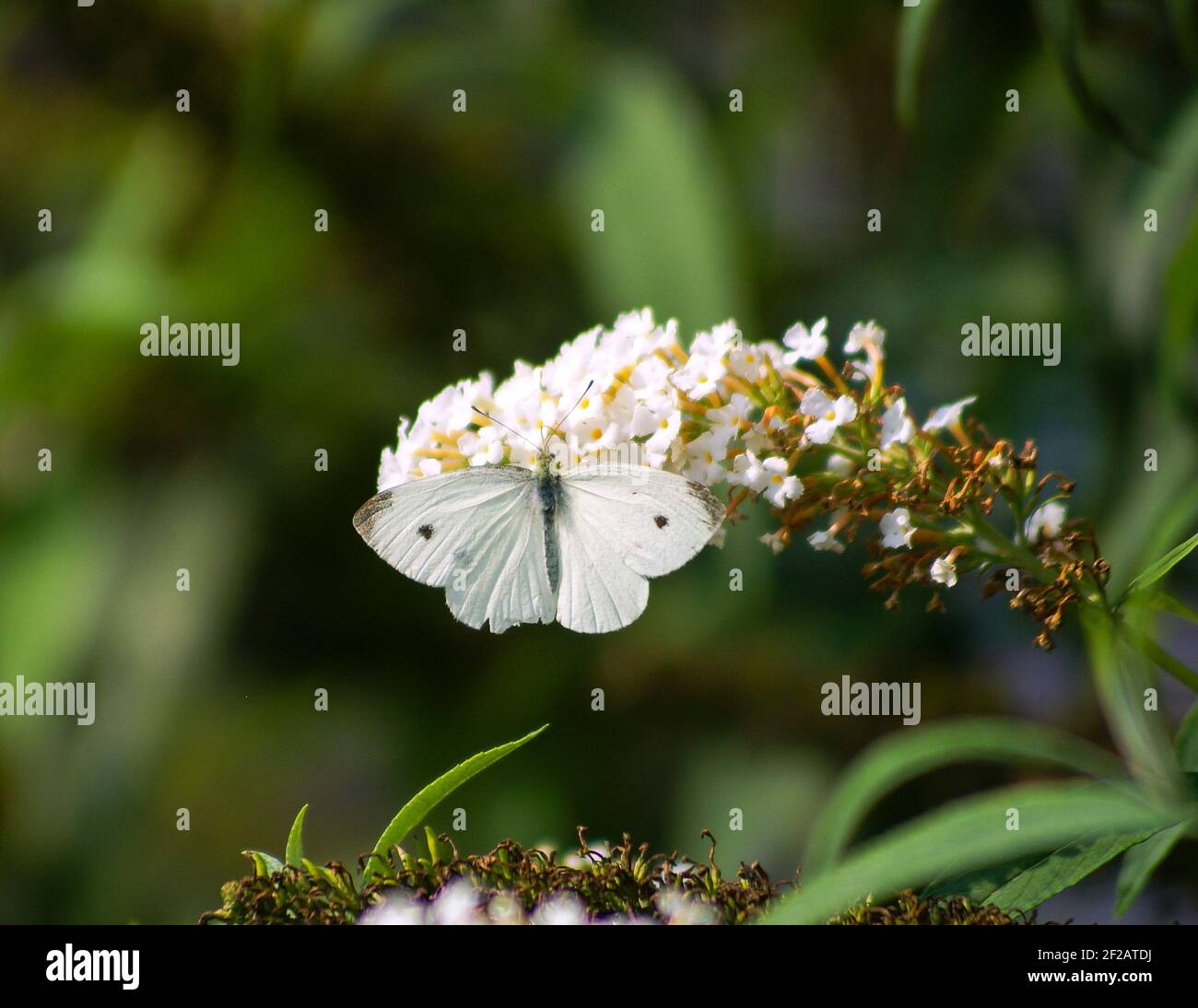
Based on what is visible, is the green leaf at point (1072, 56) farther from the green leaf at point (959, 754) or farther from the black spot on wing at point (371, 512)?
the black spot on wing at point (371, 512)

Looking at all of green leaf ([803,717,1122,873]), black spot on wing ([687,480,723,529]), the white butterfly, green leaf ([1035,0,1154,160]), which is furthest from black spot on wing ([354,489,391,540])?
green leaf ([1035,0,1154,160])

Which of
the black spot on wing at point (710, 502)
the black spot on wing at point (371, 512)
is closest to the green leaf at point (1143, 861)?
the black spot on wing at point (710, 502)

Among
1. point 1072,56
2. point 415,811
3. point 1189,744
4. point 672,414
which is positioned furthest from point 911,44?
point 415,811

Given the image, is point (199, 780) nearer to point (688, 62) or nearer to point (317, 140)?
point (317, 140)

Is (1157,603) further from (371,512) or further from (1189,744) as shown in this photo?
(371,512)

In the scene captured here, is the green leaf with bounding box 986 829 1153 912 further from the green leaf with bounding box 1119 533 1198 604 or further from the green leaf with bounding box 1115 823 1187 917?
the green leaf with bounding box 1119 533 1198 604
